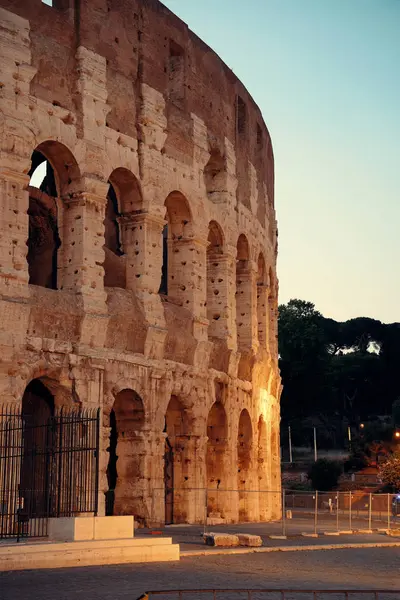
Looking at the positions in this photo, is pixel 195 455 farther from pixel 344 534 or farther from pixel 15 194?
pixel 15 194

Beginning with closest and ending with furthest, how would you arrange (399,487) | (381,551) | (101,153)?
(381,551), (101,153), (399,487)

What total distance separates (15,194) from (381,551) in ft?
32.7

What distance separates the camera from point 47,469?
16.6 m

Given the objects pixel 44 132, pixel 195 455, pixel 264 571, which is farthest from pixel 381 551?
pixel 44 132

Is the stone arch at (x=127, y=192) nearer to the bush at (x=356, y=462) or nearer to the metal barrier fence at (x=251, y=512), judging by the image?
the metal barrier fence at (x=251, y=512)

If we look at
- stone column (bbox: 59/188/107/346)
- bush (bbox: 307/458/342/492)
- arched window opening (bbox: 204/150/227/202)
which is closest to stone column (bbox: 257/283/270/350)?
arched window opening (bbox: 204/150/227/202)

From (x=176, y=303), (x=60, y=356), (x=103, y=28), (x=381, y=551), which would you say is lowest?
(x=381, y=551)

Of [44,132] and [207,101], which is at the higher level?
[207,101]

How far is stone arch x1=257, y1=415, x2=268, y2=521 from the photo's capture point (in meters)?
31.4

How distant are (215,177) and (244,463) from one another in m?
8.45

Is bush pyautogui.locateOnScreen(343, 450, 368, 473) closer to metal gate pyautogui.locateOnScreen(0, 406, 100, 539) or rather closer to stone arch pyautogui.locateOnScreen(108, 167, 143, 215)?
metal gate pyautogui.locateOnScreen(0, 406, 100, 539)

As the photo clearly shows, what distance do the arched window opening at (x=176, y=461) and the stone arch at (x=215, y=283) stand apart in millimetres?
2903

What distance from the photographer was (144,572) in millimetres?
13641

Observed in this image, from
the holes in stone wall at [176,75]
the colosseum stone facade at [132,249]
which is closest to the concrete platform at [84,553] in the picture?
the colosseum stone facade at [132,249]
